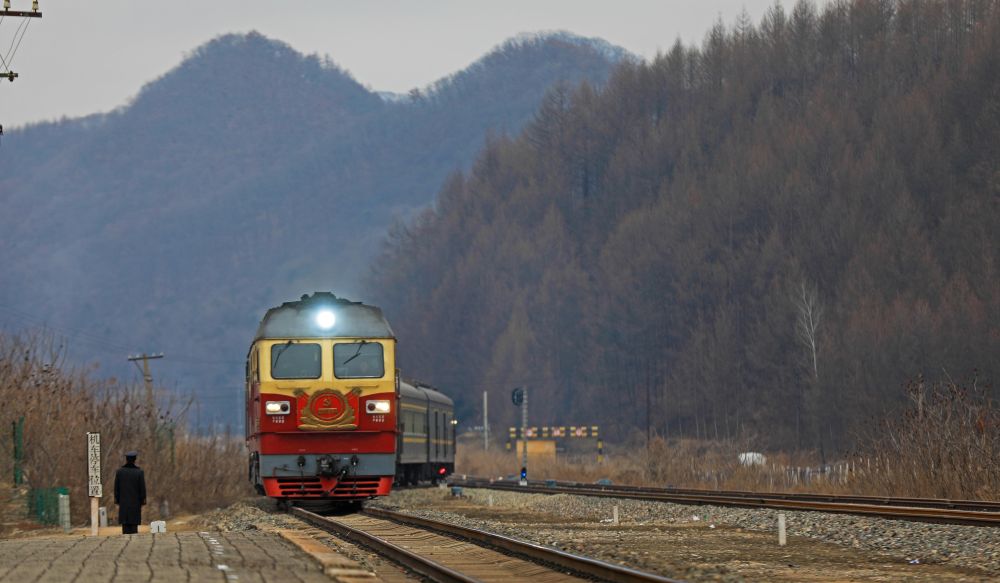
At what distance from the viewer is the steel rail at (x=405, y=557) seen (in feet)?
47.3

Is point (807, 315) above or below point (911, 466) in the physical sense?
above

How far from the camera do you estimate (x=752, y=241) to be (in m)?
83.8

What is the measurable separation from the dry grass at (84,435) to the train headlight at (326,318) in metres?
10.7

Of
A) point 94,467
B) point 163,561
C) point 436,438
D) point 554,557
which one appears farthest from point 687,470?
point 163,561

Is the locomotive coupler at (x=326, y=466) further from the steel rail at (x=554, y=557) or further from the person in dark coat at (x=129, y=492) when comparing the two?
the steel rail at (x=554, y=557)

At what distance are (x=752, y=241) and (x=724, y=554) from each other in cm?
6662

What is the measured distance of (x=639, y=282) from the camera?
3580 inches

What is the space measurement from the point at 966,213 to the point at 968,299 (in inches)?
324

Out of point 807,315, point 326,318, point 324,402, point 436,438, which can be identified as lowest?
point 436,438

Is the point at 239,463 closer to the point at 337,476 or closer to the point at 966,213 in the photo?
the point at 337,476

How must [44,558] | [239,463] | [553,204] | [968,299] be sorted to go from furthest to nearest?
[553,204]
[968,299]
[239,463]
[44,558]

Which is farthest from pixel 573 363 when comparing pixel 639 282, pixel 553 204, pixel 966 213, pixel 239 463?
pixel 239 463

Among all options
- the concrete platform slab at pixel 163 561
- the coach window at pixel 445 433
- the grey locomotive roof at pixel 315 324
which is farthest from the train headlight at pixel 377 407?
the coach window at pixel 445 433

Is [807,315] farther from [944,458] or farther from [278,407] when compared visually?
[278,407]
